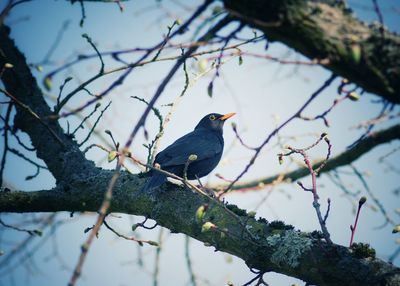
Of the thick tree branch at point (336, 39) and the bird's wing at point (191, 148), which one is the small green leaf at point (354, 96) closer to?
the thick tree branch at point (336, 39)

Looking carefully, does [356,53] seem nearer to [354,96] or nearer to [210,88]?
[354,96]

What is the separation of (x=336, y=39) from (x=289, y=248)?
4.91ft

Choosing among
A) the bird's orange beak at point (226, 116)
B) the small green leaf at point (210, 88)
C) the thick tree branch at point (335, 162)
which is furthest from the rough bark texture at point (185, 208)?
the bird's orange beak at point (226, 116)

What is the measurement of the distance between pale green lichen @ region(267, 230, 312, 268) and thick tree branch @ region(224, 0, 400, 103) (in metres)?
1.28

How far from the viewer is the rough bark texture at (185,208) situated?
231 centimetres

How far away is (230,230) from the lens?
271 cm

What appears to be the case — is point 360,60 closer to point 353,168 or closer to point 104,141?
point 353,168

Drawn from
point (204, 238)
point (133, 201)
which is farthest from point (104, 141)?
point (204, 238)

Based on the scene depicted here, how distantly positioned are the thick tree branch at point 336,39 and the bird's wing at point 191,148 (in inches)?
109

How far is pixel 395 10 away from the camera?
2059 mm

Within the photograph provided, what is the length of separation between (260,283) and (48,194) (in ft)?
7.14

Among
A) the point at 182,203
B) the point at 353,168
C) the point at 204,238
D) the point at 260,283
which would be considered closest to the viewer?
the point at 260,283

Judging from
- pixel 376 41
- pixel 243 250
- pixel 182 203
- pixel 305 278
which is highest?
pixel 182 203

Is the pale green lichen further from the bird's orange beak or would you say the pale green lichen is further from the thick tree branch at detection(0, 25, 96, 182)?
the bird's orange beak
